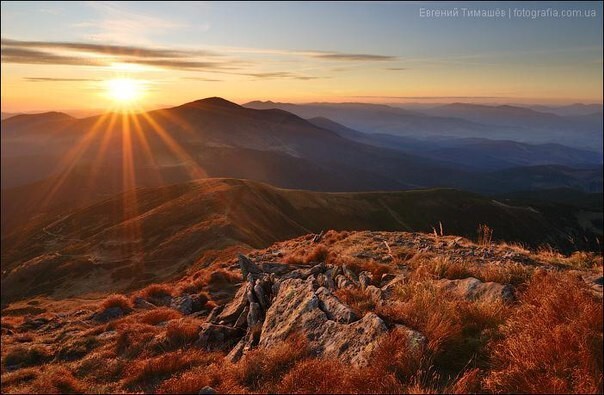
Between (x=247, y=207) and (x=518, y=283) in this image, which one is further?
(x=247, y=207)

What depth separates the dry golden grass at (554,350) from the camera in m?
5.34

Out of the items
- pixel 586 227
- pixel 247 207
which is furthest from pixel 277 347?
pixel 586 227

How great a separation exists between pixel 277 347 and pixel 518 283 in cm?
657

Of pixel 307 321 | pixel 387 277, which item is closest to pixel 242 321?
pixel 307 321

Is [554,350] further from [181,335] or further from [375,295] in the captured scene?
[181,335]

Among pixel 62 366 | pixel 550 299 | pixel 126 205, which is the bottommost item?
pixel 126 205

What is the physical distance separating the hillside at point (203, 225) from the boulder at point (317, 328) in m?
6.59

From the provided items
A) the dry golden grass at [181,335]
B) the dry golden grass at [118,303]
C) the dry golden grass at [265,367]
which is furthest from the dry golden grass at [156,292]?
the dry golden grass at [265,367]

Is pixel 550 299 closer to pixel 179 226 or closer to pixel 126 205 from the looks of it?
pixel 179 226

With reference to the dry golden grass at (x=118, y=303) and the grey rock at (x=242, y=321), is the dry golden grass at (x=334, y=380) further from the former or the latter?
the dry golden grass at (x=118, y=303)

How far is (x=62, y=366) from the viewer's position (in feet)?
39.0

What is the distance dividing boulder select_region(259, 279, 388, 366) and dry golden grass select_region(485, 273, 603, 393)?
6.99 ft

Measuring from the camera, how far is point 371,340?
714cm

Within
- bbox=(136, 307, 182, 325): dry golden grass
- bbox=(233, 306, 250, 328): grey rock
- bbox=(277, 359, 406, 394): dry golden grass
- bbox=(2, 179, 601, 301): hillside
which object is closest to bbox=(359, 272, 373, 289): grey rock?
bbox=(233, 306, 250, 328): grey rock
